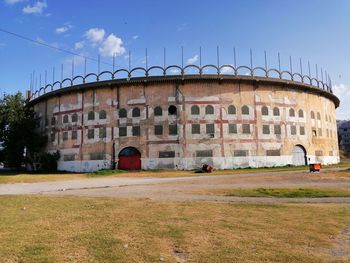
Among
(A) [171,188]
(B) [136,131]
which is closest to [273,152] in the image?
(B) [136,131]

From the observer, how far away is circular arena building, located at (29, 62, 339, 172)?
34844 millimetres

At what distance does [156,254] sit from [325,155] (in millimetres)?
40699

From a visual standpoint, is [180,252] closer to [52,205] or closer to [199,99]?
[52,205]

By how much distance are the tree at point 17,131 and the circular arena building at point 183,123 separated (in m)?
4.55

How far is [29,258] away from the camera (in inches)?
220

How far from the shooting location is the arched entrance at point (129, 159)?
A: 35250 mm

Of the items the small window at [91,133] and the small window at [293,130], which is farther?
the small window at [293,130]

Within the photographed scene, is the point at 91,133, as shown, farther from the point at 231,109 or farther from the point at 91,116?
the point at 231,109

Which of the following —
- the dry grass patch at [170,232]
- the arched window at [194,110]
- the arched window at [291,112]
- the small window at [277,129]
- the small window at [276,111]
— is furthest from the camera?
the arched window at [291,112]

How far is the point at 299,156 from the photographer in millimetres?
38375

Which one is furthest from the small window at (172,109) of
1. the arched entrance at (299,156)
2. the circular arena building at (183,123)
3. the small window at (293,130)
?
the arched entrance at (299,156)

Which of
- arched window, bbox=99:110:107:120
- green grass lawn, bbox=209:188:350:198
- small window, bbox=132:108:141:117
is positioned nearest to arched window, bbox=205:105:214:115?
small window, bbox=132:108:141:117

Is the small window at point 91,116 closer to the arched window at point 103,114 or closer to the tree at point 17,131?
the arched window at point 103,114

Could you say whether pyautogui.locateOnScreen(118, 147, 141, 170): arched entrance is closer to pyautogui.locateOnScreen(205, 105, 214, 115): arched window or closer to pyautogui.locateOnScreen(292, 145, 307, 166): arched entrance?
pyautogui.locateOnScreen(205, 105, 214, 115): arched window
